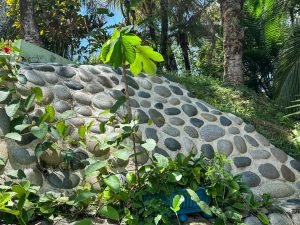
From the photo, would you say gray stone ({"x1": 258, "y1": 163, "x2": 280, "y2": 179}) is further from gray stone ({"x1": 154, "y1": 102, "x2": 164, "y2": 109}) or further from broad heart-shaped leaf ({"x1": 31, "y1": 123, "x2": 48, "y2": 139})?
broad heart-shaped leaf ({"x1": 31, "y1": 123, "x2": 48, "y2": 139})

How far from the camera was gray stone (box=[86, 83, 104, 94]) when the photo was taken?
210 inches

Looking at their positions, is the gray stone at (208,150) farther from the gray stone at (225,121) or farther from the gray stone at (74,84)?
the gray stone at (74,84)

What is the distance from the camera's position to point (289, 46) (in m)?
7.97

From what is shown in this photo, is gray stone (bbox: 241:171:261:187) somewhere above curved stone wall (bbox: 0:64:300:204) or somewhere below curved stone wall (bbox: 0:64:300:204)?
below

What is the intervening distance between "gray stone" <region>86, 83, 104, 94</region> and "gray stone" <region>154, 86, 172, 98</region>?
90 centimetres

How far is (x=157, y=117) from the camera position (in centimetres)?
545

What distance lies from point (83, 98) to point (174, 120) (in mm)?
1162

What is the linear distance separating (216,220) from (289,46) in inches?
205

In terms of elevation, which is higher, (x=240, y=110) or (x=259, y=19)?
(x=259, y=19)

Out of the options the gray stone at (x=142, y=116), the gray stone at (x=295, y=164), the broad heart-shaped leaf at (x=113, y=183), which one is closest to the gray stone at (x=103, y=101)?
the gray stone at (x=142, y=116)

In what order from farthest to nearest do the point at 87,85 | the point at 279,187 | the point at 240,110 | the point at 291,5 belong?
the point at 291,5, the point at 240,110, the point at 87,85, the point at 279,187

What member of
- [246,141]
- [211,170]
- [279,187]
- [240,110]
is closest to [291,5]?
[240,110]

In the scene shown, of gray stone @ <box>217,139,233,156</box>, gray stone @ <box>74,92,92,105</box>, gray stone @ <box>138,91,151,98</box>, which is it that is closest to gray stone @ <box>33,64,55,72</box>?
gray stone @ <box>74,92,92,105</box>

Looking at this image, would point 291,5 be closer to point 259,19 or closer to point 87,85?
point 259,19
